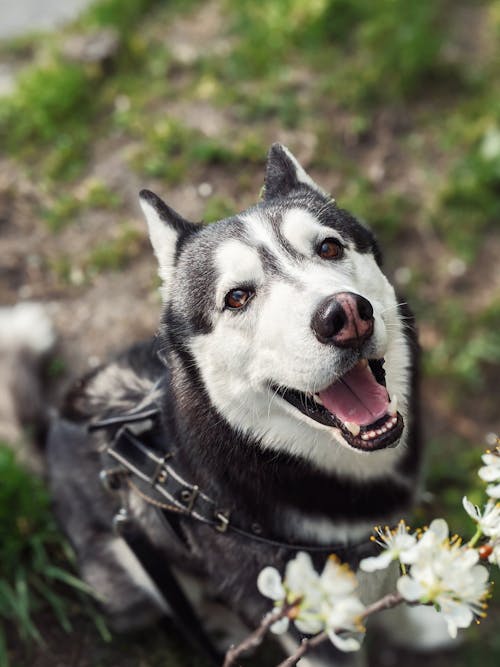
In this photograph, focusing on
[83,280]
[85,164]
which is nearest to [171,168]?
[85,164]

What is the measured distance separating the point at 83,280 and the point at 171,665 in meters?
2.27

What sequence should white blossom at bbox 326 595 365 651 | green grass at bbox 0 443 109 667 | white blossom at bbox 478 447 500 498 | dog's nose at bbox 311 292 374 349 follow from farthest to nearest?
green grass at bbox 0 443 109 667
dog's nose at bbox 311 292 374 349
white blossom at bbox 478 447 500 498
white blossom at bbox 326 595 365 651

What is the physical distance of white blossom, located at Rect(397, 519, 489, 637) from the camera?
1062 millimetres

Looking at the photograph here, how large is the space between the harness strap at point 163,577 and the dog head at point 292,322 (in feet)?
2.45

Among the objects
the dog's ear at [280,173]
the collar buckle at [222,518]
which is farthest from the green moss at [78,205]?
the collar buckle at [222,518]

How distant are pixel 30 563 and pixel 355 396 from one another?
1885 mm

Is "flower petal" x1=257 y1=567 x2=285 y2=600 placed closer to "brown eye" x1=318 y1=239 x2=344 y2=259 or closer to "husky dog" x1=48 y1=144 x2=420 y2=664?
"husky dog" x1=48 y1=144 x2=420 y2=664

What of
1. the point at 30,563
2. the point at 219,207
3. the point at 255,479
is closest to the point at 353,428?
the point at 255,479

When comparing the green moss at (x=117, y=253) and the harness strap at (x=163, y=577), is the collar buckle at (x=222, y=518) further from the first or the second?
the green moss at (x=117, y=253)

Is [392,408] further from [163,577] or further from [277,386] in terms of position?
[163,577]

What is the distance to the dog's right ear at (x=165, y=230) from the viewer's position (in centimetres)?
234

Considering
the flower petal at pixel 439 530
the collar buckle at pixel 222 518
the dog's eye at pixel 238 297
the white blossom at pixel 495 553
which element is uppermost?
the dog's eye at pixel 238 297

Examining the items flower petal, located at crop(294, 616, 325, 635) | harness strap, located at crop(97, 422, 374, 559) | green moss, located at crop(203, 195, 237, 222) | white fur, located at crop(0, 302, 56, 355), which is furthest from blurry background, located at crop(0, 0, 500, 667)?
flower petal, located at crop(294, 616, 325, 635)

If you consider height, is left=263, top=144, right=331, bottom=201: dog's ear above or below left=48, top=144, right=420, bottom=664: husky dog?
above
